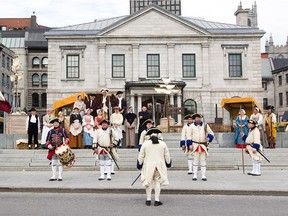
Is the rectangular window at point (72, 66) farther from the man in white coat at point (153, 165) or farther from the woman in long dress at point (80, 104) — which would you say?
the man in white coat at point (153, 165)

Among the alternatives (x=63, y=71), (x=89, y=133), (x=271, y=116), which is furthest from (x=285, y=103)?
(x=89, y=133)

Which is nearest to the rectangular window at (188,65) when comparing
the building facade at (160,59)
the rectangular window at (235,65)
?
the building facade at (160,59)

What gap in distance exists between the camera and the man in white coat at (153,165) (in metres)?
9.30

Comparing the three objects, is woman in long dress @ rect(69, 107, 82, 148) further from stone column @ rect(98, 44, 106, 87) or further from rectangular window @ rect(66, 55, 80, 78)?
rectangular window @ rect(66, 55, 80, 78)

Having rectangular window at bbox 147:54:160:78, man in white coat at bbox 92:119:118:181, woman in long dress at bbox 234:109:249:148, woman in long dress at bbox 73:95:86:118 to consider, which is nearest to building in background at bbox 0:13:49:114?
rectangular window at bbox 147:54:160:78

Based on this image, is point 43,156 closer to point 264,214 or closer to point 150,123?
point 150,123

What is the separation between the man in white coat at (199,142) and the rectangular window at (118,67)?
24512 millimetres

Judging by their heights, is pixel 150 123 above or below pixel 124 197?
above

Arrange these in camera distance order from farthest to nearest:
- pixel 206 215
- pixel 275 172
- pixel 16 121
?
1. pixel 16 121
2. pixel 275 172
3. pixel 206 215

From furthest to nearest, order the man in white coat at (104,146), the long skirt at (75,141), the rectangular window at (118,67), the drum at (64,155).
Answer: the rectangular window at (118,67) → the long skirt at (75,141) → the man in white coat at (104,146) → the drum at (64,155)

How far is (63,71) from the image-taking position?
3728 centimetres

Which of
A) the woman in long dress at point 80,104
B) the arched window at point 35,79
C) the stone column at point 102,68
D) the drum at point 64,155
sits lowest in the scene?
the drum at point 64,155

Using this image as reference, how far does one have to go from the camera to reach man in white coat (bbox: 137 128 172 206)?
30.5 feet

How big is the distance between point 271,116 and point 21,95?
52378 millimetres
